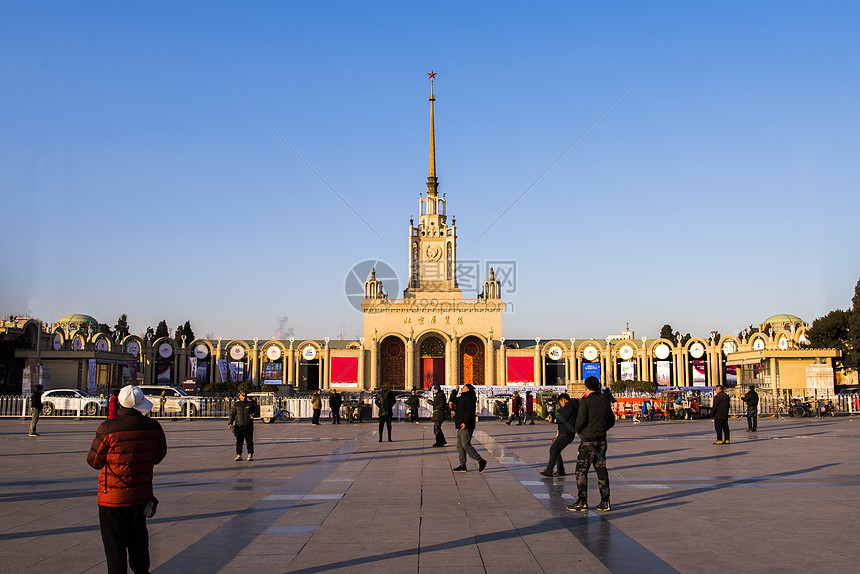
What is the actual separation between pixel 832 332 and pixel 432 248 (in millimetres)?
37043

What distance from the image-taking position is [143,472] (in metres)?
5.86

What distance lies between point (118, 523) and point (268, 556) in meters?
1.75

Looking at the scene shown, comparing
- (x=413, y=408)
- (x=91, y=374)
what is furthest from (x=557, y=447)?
(x=91, y=374)

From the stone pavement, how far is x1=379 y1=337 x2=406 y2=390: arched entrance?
48.8 metres

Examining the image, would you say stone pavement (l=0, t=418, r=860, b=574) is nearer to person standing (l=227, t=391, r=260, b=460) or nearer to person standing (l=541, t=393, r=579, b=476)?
person standing (l=541, t=393, r=579, b=476)

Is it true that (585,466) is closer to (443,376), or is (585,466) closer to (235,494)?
(235,494)

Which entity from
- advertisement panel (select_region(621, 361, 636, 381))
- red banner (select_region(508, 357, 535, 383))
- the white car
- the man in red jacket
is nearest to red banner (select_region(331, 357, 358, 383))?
red banner (select_region(508, 357, 535, 383))

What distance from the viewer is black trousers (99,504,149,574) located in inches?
219

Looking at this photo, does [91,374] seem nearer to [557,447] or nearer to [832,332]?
[557,447]

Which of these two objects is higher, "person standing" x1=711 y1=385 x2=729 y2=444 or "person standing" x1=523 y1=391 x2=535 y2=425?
"person standing" x1=711 y1=385 x2=729 y2=444

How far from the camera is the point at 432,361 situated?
219ft

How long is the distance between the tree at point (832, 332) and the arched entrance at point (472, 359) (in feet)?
95.8

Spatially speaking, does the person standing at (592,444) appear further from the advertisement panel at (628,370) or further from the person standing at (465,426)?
the advertisement panel at (628,370)

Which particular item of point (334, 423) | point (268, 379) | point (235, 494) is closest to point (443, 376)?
point (268, 379)
